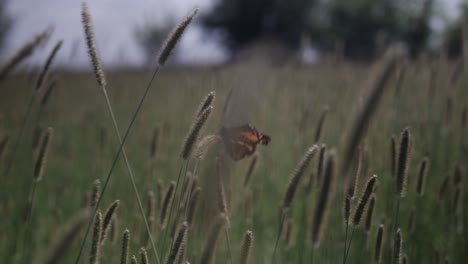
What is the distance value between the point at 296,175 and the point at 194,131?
0.21 m

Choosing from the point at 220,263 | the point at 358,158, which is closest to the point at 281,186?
the point at 220,263

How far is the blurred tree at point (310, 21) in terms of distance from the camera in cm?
3078

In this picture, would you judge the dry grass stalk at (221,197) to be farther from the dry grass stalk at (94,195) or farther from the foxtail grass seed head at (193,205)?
the dry grass stalk at (94,195)

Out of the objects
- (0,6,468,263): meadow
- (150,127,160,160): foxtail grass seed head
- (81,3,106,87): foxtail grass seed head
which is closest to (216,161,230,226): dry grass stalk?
(0,6,468,263): meadow

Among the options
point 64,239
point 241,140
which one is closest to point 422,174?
point 241,140

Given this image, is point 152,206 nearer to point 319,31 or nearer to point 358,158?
point 358,158

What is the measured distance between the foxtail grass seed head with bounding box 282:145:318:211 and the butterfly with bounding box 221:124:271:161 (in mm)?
212

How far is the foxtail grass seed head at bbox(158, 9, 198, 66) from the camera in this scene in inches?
31.4

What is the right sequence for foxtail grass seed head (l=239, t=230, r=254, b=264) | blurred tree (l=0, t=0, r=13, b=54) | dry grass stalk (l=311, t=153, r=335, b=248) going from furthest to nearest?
blurred tree (l=0, t=0, r=13, b=54), foxtail grass seed head (l=239, t=230, r=254, b=264), dry grass stalk (l=311, t=153, r=335, b=248)

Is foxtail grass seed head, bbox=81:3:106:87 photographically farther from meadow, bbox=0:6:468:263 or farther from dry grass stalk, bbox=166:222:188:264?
dry grass stalk, bbox=166:222:188:264

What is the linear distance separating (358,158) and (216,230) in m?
0.32

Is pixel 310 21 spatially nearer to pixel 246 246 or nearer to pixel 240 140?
pixel 240 140

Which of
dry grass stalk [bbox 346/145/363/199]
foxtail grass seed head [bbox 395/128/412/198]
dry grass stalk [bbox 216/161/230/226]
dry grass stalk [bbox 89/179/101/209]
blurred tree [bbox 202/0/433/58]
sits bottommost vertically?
dry grass stalk [bbox 89/179/101/209]

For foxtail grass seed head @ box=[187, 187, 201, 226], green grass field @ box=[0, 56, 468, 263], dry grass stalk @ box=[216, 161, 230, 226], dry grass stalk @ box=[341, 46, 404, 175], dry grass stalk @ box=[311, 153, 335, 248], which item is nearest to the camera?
dry grass stalk @ box=[341, 46, 404, 175]
